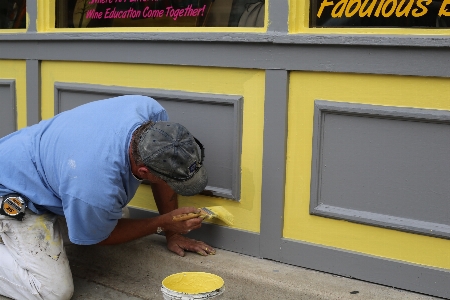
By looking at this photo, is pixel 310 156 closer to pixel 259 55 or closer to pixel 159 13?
pixel 259 55

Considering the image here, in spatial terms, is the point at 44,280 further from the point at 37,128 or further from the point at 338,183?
the point at 338,183

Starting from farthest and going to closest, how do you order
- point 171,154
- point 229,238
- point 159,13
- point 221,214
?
1. point 159,13
2. point 229,238
3. point 221,214
4. point 171,154

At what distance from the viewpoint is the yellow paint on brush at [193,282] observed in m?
2.88

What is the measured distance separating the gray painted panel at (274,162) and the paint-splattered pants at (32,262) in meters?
1.21

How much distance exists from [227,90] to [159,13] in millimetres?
843

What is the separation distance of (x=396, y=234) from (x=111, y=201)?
5.04ft

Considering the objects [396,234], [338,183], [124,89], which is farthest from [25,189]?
[396,234]

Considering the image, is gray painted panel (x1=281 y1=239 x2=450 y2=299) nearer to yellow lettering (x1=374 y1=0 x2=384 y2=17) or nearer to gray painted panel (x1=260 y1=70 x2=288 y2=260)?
gray painted panel (x1=260 y1=70 x2=288 y2=260)

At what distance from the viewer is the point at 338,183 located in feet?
11.5

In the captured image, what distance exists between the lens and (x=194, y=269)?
145 inches

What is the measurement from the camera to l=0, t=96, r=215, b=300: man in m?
2.94

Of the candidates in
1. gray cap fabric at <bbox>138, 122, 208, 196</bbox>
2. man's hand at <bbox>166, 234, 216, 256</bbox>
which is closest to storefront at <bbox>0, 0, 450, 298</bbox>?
man's hand at <bbox>166, 234, 216, 256</bbox>

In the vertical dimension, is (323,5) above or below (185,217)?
above

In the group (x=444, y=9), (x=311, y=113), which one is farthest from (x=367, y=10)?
(x=311, y=113)
